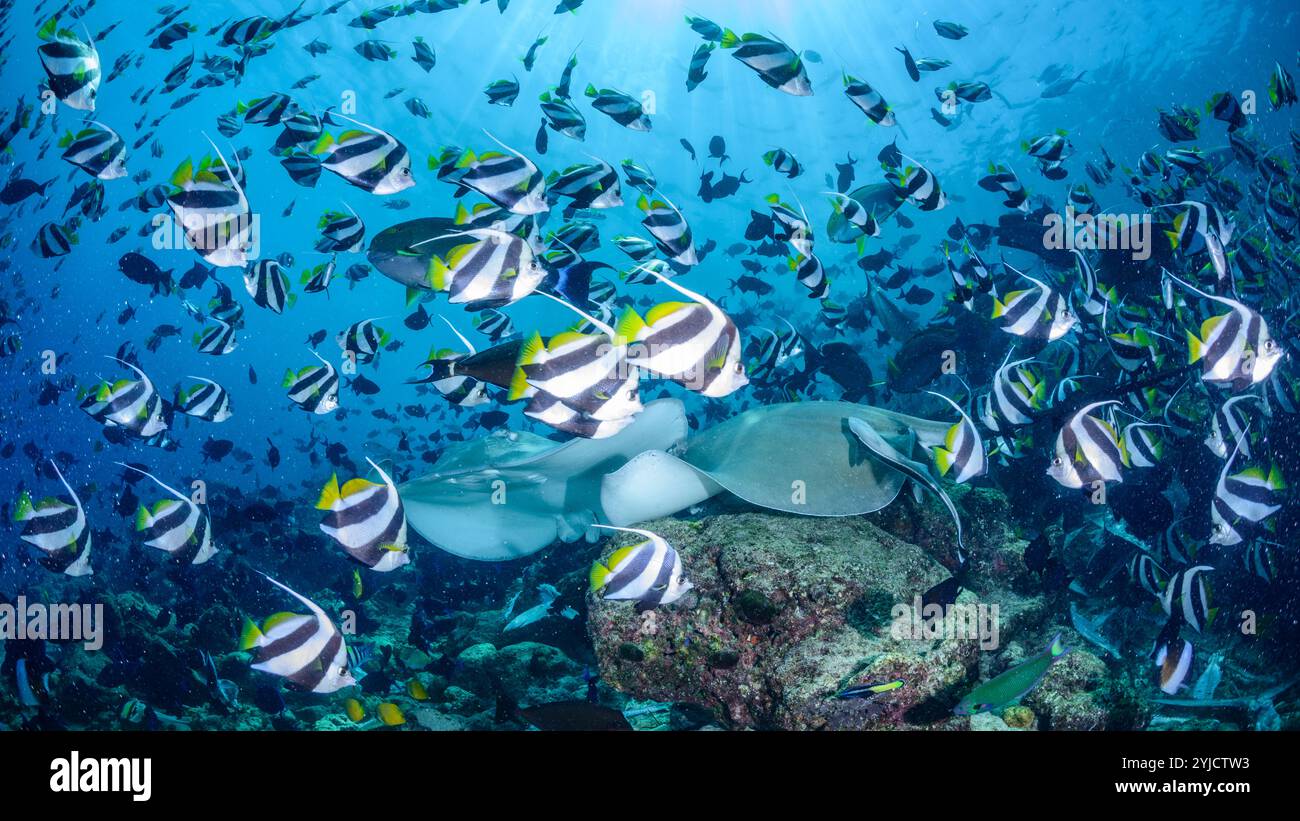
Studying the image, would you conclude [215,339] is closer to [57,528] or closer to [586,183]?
[57,528]

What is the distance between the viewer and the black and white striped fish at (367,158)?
4.09 meters

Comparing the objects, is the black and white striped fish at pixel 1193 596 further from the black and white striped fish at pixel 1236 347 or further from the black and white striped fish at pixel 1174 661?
the black and white striped fish at pixel 1236 347

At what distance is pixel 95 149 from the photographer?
193 inches

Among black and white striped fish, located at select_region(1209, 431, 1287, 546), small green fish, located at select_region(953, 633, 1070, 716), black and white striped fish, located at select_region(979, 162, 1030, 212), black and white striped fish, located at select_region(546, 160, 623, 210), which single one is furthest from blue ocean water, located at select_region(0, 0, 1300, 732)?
small green fish, located at select_region(953, 633, 1070, 716)

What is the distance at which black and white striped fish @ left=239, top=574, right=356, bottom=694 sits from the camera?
3.04 metres

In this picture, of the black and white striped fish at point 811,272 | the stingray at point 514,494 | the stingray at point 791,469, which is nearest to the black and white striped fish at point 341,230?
the stingray at point 514,494

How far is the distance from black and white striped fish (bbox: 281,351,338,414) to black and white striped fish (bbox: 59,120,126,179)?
6.86 feet

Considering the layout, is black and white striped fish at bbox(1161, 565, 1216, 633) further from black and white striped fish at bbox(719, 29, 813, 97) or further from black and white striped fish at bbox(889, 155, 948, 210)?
black and white striped fish at bbox(719, 29, 813, 97)

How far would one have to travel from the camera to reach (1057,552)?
5.59 metres

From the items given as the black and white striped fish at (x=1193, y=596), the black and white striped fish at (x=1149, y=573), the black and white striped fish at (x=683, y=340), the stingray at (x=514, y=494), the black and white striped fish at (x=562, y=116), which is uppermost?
the black and white striped fish at (x=562, y=116)

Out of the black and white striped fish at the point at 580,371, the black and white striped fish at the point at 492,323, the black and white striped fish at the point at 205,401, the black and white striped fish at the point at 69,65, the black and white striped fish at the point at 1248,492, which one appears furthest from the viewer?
the black and white striped fish at the point at 492,323

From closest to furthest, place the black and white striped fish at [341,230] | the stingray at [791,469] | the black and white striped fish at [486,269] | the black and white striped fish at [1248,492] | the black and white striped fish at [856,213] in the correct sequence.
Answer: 1. the black and white striped fish at [486,269]
2. the black and white striped fish at [1248,492]
3. the stingray at [791,469]
4. the black and white striped fish at [341,230]
5. the black and white striped fish at [856,213]

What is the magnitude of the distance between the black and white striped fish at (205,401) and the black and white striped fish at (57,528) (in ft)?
4.14
